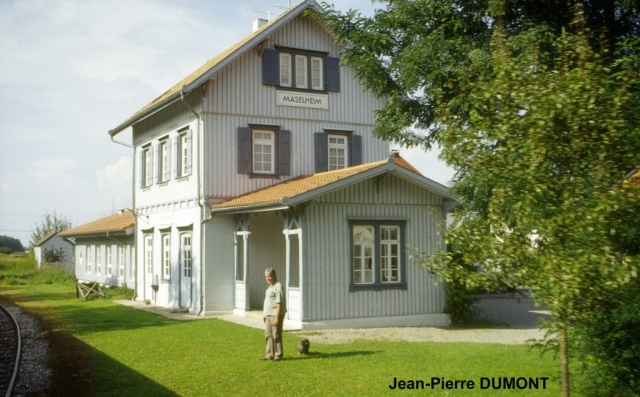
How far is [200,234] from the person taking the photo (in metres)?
20.9

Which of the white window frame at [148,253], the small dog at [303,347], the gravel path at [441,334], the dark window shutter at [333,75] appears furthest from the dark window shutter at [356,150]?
the small dog at [303,347]

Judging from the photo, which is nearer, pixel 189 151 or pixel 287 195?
pixel 287 195

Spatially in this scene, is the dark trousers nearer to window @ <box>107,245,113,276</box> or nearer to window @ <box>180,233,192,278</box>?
window @ <box>180,233,192,278</box>

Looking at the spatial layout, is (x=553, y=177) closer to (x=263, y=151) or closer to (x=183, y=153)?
(x=263, y=151)

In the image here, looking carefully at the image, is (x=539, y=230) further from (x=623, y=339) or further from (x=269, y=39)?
(x=269, y=39)

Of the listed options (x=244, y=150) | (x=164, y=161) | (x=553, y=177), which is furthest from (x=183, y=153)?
(x=553, y=177)

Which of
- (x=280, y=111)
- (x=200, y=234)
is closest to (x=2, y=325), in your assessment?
(x=200, y=234)

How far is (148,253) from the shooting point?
85.1 feet

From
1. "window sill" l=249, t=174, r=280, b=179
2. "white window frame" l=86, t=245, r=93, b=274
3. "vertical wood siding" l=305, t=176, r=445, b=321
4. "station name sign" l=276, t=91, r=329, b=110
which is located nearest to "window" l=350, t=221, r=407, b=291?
"vertical wood siding" l=305, t=176, r=445, b=321

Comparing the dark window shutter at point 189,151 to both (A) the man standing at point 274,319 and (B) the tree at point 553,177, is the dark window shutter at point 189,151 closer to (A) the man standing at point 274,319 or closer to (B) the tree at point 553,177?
(A) the man standing at point 274,319

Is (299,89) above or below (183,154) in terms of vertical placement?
above

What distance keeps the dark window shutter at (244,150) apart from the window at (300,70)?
1.68 metres

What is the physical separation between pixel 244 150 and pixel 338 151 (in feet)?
10.8

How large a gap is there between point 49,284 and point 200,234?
23.0 meters
